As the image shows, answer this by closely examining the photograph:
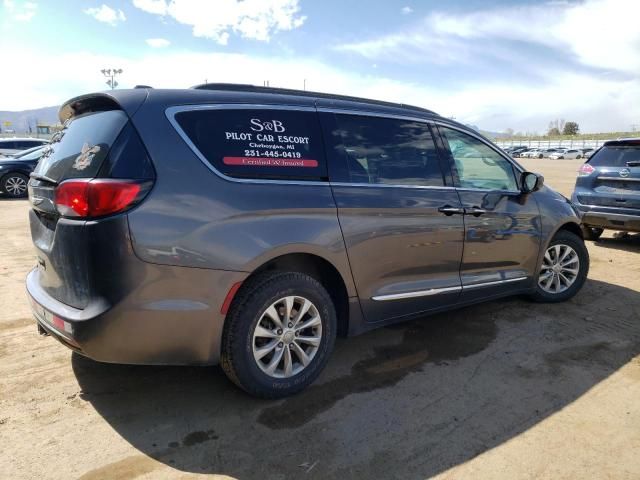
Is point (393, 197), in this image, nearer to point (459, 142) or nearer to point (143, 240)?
point (459, 142)

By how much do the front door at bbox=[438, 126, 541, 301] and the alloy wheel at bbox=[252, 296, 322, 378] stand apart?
1.54 meters

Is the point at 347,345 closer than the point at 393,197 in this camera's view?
No

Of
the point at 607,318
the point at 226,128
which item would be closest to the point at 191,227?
the point at 226,128

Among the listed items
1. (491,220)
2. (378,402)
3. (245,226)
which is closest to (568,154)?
(491,220)

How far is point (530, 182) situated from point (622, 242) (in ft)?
16.6

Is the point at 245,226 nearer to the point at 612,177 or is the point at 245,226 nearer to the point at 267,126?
the point at 267,126

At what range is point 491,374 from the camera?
3.39 metres

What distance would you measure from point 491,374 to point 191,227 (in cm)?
236

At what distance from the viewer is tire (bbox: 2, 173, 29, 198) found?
13.2 m

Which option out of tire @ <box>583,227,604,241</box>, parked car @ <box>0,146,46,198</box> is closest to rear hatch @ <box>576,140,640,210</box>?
tire @ <box>583,227,604,241</box>

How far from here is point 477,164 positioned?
420 cm

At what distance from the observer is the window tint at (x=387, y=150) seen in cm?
328

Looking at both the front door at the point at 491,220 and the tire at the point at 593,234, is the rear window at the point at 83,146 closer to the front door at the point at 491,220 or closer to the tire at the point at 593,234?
the front door at the point at 491,220

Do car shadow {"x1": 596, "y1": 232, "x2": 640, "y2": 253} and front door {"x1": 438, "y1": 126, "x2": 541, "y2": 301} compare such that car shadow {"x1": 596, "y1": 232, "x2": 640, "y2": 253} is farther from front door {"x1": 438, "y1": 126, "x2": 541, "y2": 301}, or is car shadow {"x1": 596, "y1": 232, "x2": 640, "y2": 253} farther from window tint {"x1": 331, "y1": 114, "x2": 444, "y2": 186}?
window tint {"x1": 331, "y1": 114, "x2": 444, "y2": 186}
